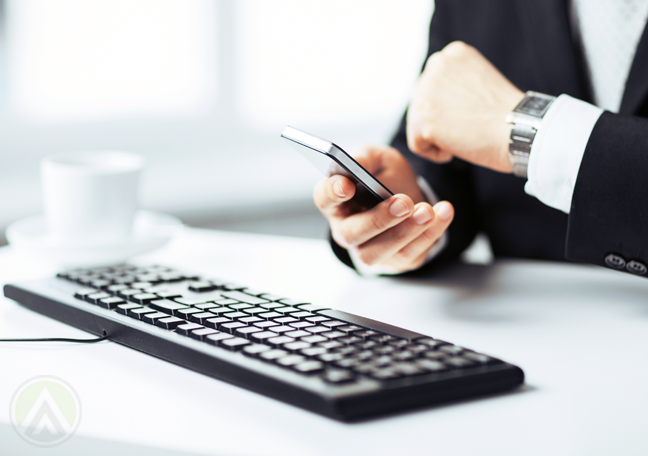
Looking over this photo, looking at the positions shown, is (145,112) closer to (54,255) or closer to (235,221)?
(235,221)

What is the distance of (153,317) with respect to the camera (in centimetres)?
49

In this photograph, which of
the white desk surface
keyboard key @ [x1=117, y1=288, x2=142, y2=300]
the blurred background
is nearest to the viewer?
the white desk surface

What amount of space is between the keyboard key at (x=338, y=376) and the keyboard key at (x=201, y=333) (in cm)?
11

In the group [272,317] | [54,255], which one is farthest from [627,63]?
[54,255]

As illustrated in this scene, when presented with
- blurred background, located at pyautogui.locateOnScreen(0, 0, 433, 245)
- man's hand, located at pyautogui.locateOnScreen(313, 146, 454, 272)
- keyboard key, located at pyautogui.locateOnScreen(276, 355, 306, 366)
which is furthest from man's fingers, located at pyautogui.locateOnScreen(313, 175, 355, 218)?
blurred background, located at pyautogui.locateOnScreen(0, 0, 433, 245)

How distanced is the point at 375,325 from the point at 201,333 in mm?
123

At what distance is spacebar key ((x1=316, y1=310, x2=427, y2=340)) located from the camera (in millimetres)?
448

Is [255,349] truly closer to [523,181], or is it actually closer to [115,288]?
[115,288]

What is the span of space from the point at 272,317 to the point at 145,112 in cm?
135

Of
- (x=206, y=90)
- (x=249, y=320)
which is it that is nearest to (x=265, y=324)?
(x=249, y=320)

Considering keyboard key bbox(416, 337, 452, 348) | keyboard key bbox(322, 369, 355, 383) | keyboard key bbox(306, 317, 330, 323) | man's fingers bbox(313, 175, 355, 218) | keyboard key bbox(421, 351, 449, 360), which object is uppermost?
man's fingers bbox(313, 175, 355, 218)

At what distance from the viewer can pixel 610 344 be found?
1.73ft

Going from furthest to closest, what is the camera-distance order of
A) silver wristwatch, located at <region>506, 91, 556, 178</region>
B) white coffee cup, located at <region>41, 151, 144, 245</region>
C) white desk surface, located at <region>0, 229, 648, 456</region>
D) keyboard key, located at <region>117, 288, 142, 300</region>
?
white coffee cup, located at <region>41, 151, 144, 245</region>
silver wristwatch, located at <region>506, 91, 556, 178</region>
keyboard key, located at <region>117, 288, 142, 300</region>
white desk surface, located at <region>0, 229, 648, 456</region>

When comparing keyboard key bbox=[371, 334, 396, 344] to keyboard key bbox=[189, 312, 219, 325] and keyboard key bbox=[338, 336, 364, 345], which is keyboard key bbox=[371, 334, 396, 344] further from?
keyboard key bbox=[189, 312, 219, 325]
